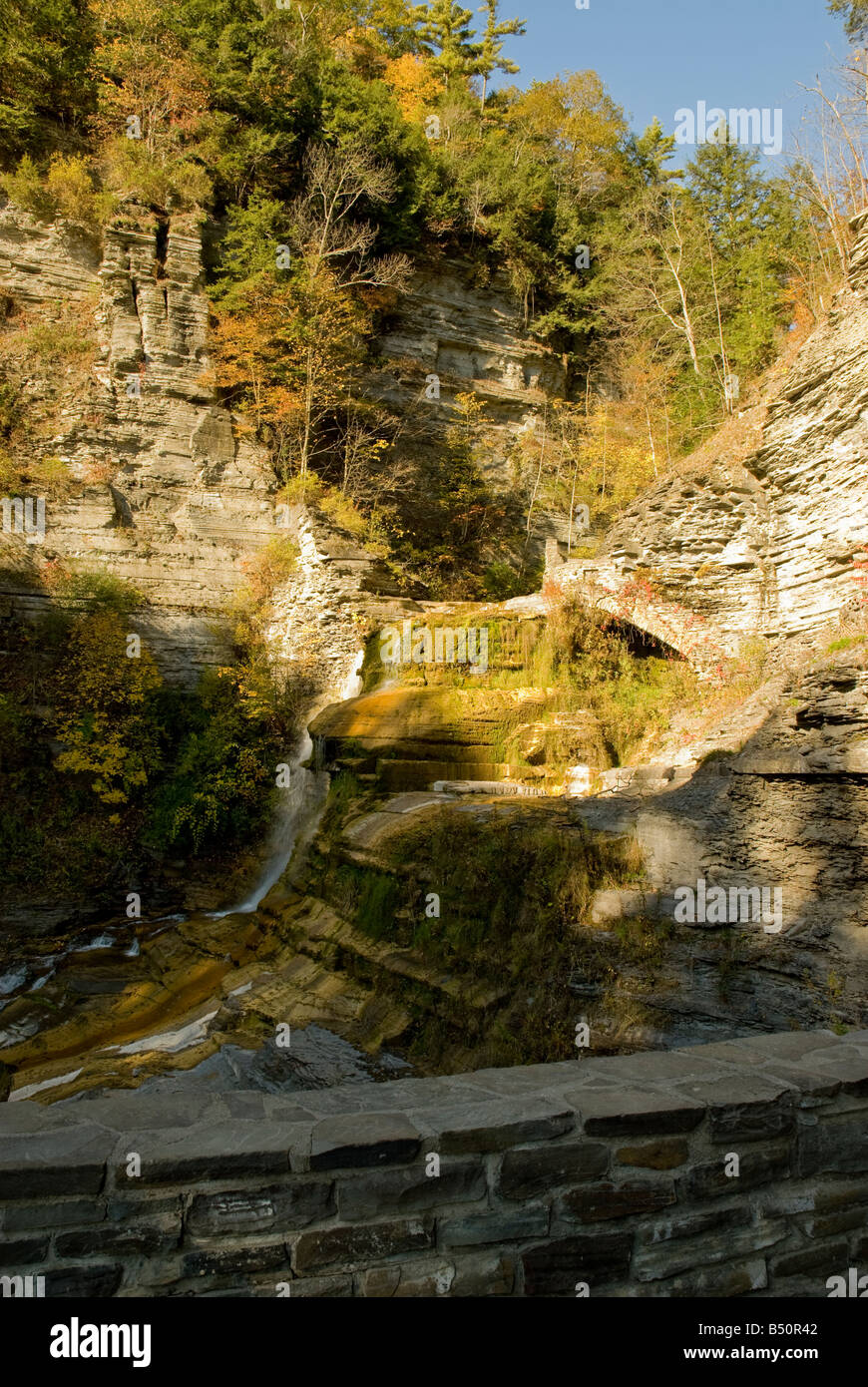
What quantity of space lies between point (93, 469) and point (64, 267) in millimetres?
5263

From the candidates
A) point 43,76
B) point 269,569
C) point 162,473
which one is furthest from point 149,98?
point 269,569

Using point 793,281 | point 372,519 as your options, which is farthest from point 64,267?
point 793,281

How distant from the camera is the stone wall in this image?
5.88ft

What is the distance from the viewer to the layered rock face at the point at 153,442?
48.1ft

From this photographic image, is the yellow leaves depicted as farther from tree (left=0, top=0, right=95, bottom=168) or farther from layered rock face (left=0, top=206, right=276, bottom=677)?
layered rock face (left=0, top=206, right=276, bottom=677)

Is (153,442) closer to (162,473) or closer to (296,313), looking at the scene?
(162,473)

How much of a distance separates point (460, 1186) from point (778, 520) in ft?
36.8

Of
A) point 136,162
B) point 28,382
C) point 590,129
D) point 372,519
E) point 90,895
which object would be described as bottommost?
point 90,895

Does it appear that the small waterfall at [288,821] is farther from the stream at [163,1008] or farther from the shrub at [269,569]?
the shrub at [269,569]

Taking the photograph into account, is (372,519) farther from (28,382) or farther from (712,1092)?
(712,1092)

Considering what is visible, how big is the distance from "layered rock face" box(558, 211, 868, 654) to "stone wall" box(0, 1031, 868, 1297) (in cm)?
879

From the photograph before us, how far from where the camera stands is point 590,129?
88.5 ft

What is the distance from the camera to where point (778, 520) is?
11070mm

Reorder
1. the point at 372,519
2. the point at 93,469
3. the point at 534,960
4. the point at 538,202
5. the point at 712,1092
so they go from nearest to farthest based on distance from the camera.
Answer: the point at 712,1092 < the point at 534,960 < the point at 93,469 < the point at 372,519 < the point at 538,202
